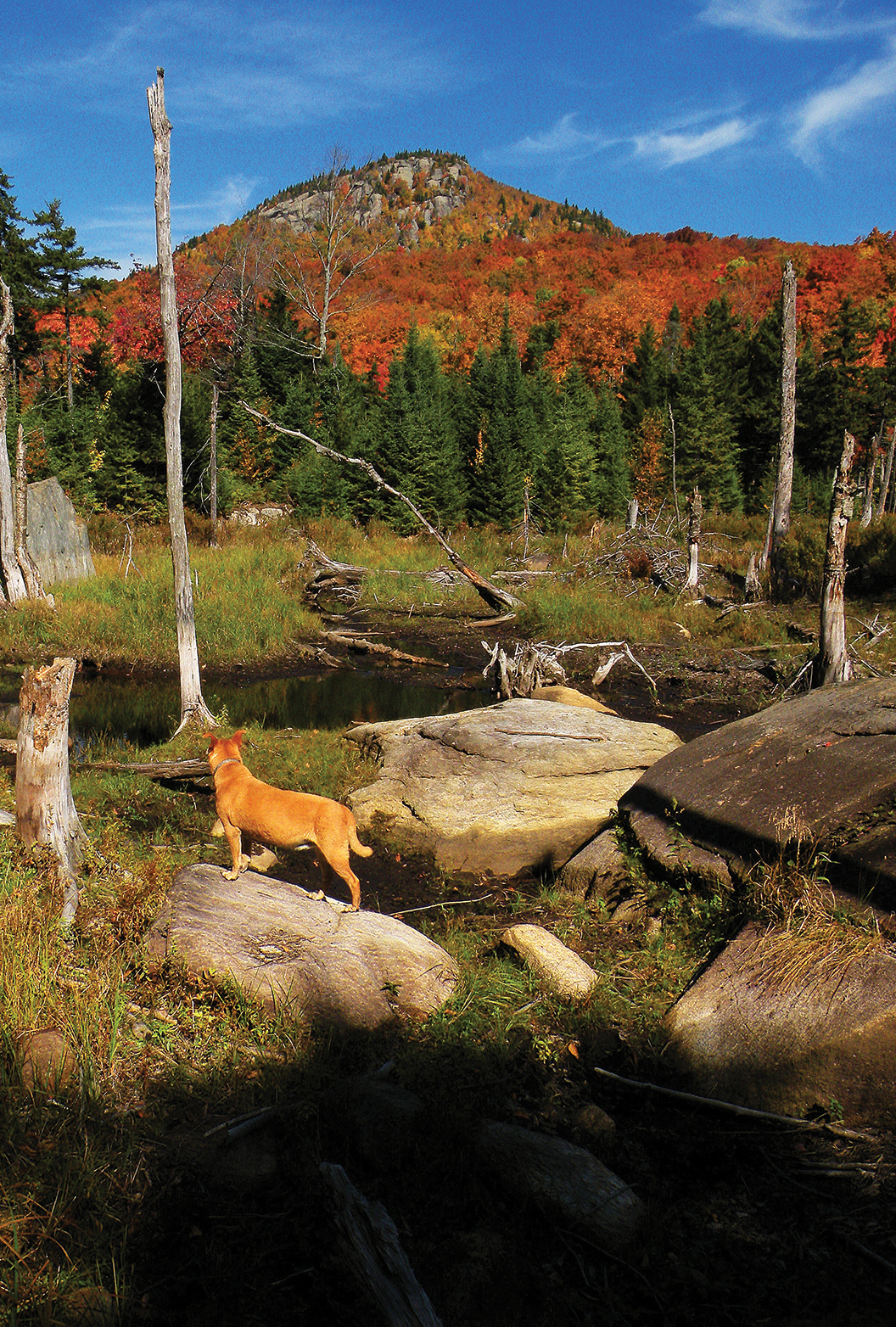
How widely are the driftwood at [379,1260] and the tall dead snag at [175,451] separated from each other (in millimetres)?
8771

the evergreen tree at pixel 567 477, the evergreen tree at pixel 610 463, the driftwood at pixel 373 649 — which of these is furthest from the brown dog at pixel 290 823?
the evergreen tree at pixel 610 463

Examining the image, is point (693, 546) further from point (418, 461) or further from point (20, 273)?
point (20, 273)

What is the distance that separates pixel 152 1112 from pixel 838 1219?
2.61m

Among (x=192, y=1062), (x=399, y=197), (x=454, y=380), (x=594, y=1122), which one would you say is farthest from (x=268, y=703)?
(x=399, y=197)

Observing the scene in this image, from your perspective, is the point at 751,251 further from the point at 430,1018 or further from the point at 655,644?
the point at 430,1018

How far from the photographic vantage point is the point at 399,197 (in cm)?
8656

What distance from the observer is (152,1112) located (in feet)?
10.6

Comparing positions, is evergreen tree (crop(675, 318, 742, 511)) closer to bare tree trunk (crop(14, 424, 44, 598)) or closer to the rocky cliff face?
bare tree trunk (crop(14, 424, 44, 598))

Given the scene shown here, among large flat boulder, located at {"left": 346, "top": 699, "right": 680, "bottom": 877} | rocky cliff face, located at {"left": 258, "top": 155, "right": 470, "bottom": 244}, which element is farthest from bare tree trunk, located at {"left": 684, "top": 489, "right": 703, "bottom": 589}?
rocky cliff face, located at {"left": 258, "top": 155, "right": 470, "bottom": 244}

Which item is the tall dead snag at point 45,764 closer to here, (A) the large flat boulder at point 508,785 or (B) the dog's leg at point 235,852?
(B) the dog's leg at point 235,852

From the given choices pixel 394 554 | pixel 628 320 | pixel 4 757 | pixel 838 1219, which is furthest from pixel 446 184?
pixel 838 1219

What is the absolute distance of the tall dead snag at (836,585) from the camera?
9.03 m

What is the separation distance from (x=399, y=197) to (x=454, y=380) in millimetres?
58637

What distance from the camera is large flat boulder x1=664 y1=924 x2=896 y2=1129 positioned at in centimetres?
355
